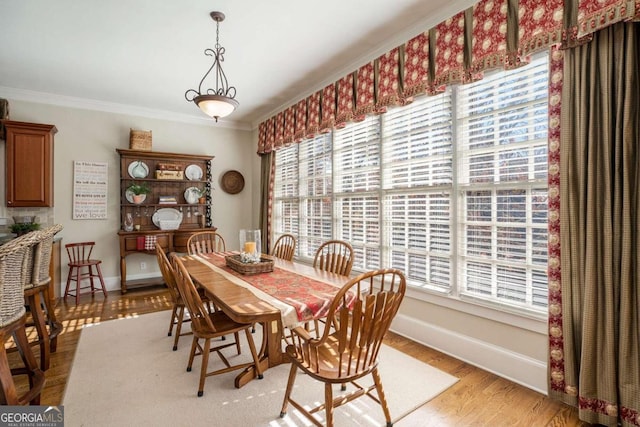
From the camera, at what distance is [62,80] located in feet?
12.4

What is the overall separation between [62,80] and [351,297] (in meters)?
4.39

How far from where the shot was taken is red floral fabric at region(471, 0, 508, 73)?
6.82 ft

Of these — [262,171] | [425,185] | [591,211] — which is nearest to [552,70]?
[591,211]

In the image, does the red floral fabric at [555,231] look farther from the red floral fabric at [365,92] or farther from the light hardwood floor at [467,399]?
the red floral fabric at [365,92]

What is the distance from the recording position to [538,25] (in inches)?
74.5

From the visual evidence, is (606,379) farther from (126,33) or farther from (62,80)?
(62,80)

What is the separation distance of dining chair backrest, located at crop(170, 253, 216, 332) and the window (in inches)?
71.4

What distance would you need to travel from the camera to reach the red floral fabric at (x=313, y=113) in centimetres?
390

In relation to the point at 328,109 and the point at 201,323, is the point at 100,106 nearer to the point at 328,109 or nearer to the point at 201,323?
the point at 328,109

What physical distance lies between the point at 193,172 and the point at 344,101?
3.05 m

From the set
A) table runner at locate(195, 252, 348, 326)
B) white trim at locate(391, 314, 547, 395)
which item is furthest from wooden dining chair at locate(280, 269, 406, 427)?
white trim at locate(391, 314, 547, 395)

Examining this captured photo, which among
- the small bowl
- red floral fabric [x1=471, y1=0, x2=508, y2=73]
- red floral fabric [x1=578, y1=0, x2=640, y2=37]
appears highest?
red floral fabric [x1=471, y1=0, x2=508, y2=73]

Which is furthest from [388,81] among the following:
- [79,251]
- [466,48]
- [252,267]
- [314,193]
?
[79,251]

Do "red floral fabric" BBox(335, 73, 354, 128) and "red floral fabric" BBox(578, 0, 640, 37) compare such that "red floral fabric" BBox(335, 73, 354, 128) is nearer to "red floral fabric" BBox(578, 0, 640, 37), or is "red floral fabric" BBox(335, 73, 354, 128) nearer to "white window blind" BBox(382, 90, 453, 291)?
"white window blind" BBox(382, 90, 453, 291)
